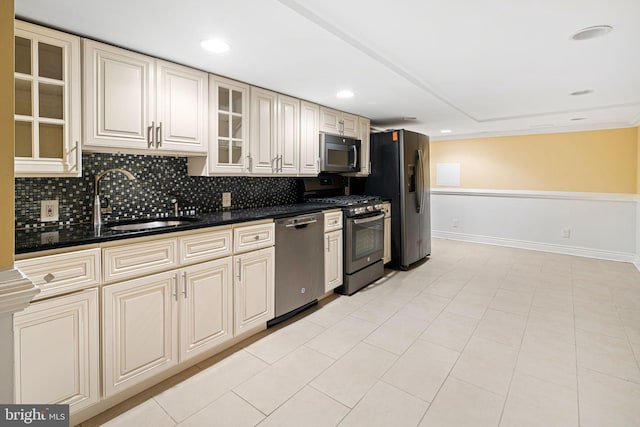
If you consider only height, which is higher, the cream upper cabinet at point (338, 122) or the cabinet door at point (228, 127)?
the cream upper cabinet at point (338, 122)

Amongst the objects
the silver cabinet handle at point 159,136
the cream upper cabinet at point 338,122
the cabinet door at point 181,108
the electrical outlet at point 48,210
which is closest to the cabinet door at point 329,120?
the cream upper cabinet at point 338,122

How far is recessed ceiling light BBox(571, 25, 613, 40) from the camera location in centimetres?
186

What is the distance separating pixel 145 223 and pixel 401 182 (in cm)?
304

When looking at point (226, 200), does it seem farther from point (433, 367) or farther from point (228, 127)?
point (433, 367)

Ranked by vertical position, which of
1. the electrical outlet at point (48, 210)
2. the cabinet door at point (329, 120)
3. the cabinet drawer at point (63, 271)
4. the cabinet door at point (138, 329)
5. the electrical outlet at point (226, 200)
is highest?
the cabinet door at point (329, 120)

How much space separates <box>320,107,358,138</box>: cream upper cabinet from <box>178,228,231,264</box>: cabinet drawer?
191 cm

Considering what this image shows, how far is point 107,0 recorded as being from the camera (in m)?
1.55

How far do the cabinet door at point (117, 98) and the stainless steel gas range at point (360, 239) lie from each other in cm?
194

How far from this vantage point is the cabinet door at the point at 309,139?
134 inches

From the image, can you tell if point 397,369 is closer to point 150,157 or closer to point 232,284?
point 232,284

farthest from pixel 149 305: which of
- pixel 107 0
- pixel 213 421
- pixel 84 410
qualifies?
pixel 107 0

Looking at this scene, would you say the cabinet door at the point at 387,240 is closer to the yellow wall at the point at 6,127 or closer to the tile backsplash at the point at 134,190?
the tile backsplash at the point at 134,190

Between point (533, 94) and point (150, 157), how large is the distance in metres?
3.64

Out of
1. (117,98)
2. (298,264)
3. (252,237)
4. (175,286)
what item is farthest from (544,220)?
(117,98)
